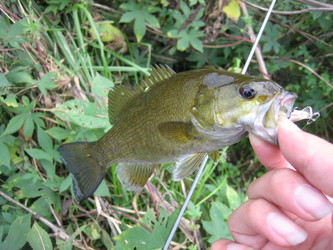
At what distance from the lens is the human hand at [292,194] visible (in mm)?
902

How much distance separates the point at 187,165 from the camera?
1291 millimetres

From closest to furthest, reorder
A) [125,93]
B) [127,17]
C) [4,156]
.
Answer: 1. [125,93]
2. [4,156]
3. [127,17]

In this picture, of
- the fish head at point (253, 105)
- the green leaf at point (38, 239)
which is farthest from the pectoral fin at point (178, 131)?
the green leaf at point (38, 239)

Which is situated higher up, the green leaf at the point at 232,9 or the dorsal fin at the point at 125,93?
the green leaf at the point at 232,9

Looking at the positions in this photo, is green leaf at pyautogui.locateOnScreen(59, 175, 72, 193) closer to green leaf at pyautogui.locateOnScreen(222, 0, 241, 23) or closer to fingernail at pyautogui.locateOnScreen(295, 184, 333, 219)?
fingernail at pyautogui.locateOnScreen(295, 184, 333, 219)

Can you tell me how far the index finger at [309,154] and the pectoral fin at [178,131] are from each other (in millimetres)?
370

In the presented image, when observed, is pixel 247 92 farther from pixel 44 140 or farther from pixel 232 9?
pixel 232 9

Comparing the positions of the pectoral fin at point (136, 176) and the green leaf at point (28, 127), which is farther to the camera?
the green leaf at point (28, 127)

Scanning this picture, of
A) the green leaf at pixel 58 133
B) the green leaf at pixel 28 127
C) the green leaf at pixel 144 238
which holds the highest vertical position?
the green leaf at pixel 28 127

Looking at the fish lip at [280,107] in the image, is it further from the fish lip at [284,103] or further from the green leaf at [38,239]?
the green leaf at [38,239]

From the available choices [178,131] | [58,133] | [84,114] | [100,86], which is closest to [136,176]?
[178,131]

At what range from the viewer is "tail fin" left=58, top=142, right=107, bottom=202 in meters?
1.49

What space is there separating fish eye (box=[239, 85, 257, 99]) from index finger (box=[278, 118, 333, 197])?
0.16 meters

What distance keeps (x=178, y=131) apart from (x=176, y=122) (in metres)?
0.04
